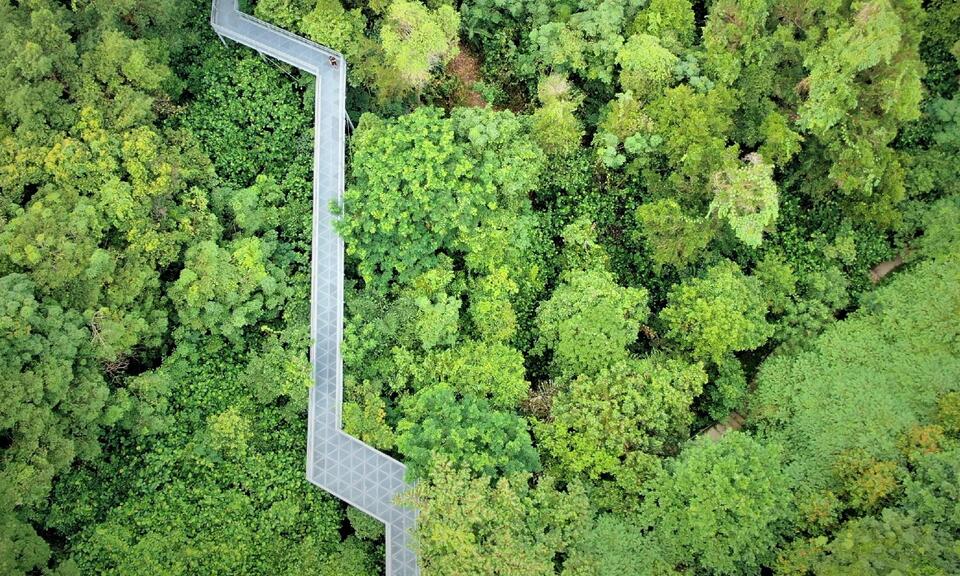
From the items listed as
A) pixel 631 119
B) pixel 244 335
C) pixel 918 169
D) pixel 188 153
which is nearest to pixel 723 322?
pixel 631 119

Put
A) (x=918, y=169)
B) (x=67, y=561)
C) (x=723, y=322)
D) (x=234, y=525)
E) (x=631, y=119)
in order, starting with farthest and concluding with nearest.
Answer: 1. (x=918, y=169)
2. (x=631, y=119)
3. (x=723, y=322)
4. (x=234, y=525)
5. (x=67, y=561)

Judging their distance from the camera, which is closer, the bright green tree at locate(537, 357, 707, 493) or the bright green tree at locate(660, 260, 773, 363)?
the bright green tree at locate(537, 357, 707, 493)

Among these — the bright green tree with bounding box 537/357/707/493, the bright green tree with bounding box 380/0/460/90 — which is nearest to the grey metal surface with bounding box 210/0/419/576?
the bright green tree with bounding box 380/0/460/90

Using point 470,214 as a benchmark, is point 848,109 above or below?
above

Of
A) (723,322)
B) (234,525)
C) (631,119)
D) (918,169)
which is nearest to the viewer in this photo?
(234,525)

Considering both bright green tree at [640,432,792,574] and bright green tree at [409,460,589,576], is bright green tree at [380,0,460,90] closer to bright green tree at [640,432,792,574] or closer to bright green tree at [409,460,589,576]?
bright green tree at [409,460,589,576]

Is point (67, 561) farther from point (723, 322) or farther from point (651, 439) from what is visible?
point (723, 322)

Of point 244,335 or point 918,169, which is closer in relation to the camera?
point 244,335
